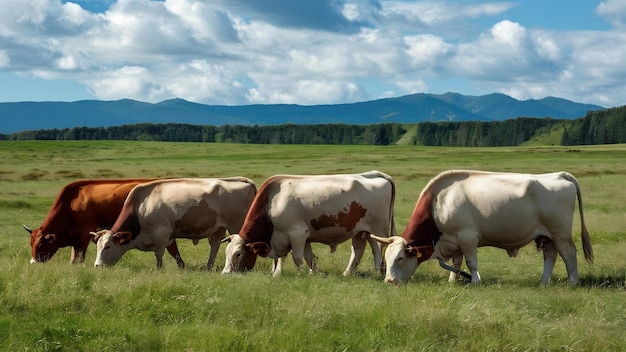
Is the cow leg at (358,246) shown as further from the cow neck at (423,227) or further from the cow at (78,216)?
the cow at (78,216)

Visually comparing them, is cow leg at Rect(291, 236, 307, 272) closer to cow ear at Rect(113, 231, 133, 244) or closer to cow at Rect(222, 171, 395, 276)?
cow at Rect(222, 171, 395, 276)

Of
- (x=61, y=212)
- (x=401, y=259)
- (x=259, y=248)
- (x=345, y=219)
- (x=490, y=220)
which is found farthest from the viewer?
(x=61, y=212)

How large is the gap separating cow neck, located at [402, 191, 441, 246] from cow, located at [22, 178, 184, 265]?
645 centimetres

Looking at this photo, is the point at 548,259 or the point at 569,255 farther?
the point at 548,259

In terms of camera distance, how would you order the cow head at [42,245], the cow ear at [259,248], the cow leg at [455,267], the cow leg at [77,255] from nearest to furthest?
the cow leg at [455,267] < the cow ear at [259,248] < the cow head at [42,245] < the cow leg at [77,255]

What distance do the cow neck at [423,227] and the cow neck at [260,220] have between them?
10.5 ft

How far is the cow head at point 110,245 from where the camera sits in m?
15.7

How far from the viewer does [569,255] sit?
551 inches

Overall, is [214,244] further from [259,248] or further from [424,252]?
[424,252]

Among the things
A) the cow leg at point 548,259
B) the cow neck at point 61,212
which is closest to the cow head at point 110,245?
the cow neck at point 61,212

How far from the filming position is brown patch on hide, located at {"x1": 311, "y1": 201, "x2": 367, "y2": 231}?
50.6 ft

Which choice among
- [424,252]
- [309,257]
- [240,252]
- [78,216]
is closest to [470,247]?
[424,252]

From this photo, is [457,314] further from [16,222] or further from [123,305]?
[16,222]

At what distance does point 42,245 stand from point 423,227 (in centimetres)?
972
